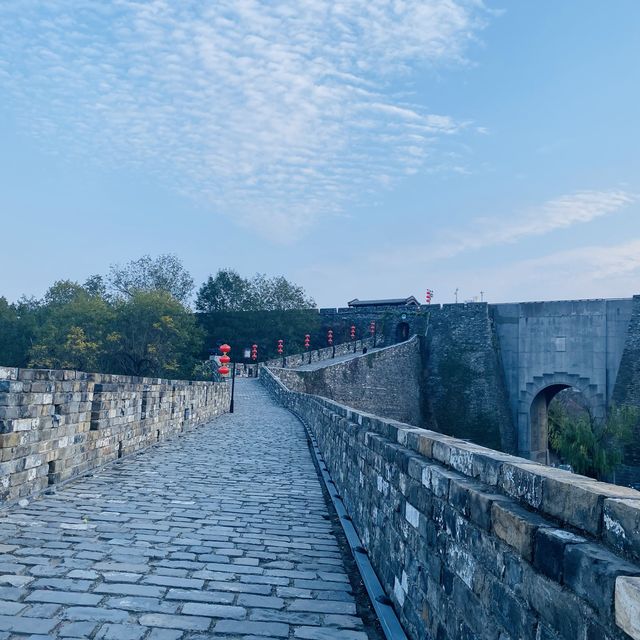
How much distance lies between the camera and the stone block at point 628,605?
1.43 meters

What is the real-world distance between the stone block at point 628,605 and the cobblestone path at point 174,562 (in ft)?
7.66

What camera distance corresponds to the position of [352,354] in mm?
39000

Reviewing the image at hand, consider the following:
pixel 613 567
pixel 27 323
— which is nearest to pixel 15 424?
pixel 613 567

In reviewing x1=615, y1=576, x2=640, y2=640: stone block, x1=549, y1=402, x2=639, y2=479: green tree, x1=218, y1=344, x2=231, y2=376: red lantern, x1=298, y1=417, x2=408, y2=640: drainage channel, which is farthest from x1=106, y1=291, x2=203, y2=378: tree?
x1=615, y1=576, x2=640, y2=640: stone block

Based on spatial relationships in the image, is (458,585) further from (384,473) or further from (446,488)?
(384,473)

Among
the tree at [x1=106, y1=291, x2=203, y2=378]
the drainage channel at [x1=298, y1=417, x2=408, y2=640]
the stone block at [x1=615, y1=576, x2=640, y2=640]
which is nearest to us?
the stone block at [x1=615, y1=576, x2=640, y2=640]

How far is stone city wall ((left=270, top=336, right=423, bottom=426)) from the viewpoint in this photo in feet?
101

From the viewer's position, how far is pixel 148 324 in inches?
1687

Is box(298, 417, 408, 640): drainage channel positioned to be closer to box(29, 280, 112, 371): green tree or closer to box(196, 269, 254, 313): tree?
box(29, 280, 112, 371): green tree

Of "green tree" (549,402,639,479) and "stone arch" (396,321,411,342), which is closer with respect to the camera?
"green tree" (549,402,639,479)

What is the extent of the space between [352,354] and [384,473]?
34.5 metres

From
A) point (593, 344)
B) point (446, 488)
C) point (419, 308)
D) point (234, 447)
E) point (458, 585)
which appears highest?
point (419, 308)

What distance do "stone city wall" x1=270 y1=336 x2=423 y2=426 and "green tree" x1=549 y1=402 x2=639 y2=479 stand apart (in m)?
10.3

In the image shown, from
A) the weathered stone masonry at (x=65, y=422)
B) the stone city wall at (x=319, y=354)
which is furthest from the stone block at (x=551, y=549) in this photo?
the stone city wall at (x=319, y=354)
